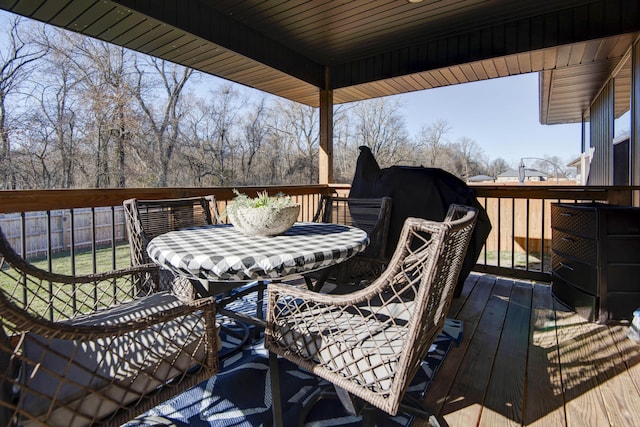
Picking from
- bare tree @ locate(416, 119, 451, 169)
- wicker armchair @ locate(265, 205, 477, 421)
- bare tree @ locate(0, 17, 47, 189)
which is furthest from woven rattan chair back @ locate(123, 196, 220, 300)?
bare tree @ locate(416, 119, 451, 169)

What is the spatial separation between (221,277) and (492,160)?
12.5 metres

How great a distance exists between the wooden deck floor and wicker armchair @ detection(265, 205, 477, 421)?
2.12 ft

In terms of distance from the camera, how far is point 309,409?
1.52 meters

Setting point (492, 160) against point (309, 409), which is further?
point (492, 160)

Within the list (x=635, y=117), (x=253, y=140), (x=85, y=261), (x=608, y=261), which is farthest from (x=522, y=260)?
(x=253, y=140)

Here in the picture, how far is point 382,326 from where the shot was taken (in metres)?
1.12

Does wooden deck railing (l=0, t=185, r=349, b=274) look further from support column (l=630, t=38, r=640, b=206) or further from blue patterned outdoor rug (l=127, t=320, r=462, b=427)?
support column (l=630, t=38, r=640, b=206)

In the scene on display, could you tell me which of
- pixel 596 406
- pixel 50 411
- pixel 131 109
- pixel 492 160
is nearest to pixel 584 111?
pixel 492 160

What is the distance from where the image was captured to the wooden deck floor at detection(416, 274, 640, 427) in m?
1.55

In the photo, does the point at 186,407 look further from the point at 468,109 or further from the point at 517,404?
the point at 468,109

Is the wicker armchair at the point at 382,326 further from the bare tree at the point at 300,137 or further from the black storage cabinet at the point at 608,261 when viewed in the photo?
the bare tree at the point at 300,137

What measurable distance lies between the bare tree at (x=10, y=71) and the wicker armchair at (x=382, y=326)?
359 inches

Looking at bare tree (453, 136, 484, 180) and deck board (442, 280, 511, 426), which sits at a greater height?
bare tree (453, 136, 484, 180)

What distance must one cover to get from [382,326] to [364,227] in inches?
57.6
